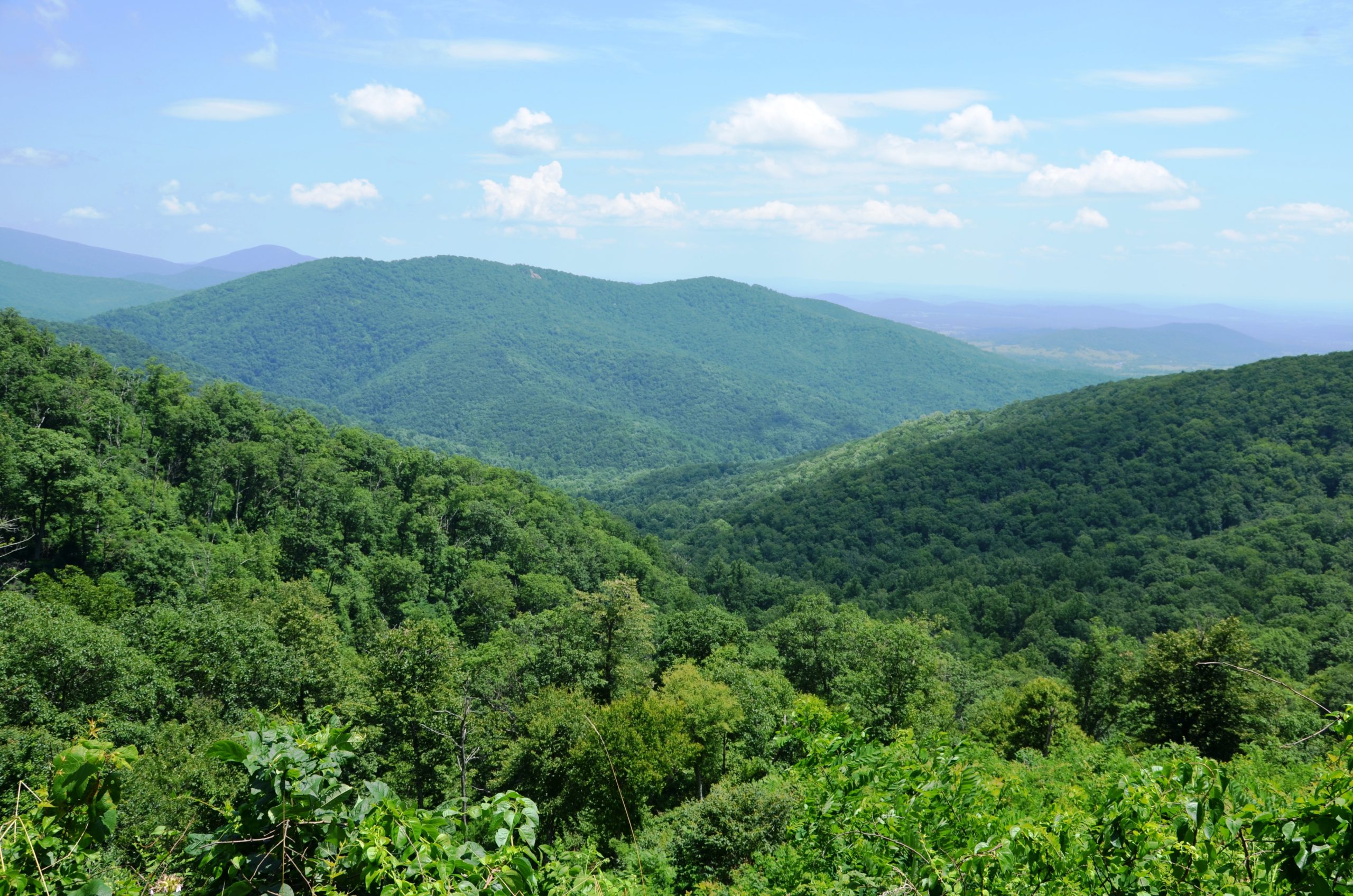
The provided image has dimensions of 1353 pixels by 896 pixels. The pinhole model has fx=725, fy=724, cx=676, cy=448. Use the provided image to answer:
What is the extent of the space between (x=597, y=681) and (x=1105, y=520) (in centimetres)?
8179

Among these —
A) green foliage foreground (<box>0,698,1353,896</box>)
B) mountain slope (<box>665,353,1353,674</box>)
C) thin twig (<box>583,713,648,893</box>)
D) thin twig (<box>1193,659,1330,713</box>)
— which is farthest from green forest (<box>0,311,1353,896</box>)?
mountain slope (<box>665,353,1353,674</box>)

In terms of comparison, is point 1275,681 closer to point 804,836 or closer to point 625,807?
point 625,807

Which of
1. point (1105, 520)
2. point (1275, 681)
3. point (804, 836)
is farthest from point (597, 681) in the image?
point (1105, 520)

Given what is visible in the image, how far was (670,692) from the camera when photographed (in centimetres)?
3016

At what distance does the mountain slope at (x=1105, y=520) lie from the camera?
64.1 metres

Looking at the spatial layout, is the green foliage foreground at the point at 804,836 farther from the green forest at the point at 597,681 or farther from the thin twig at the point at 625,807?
the thin twig at the point at 625,807

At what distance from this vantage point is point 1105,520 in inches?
3556

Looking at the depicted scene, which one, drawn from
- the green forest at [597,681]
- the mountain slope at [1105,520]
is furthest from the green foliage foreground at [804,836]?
the mountain slope at [1105,520]

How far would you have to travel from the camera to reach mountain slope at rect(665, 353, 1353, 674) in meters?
64.1

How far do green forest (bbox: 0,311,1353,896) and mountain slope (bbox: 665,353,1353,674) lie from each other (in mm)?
655

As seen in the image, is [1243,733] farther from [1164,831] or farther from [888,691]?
[1164,831]

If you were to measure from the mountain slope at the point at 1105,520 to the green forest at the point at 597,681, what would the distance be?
65cm

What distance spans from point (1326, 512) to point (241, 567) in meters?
93.6

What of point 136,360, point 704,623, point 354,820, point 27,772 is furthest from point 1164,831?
point 136,360
